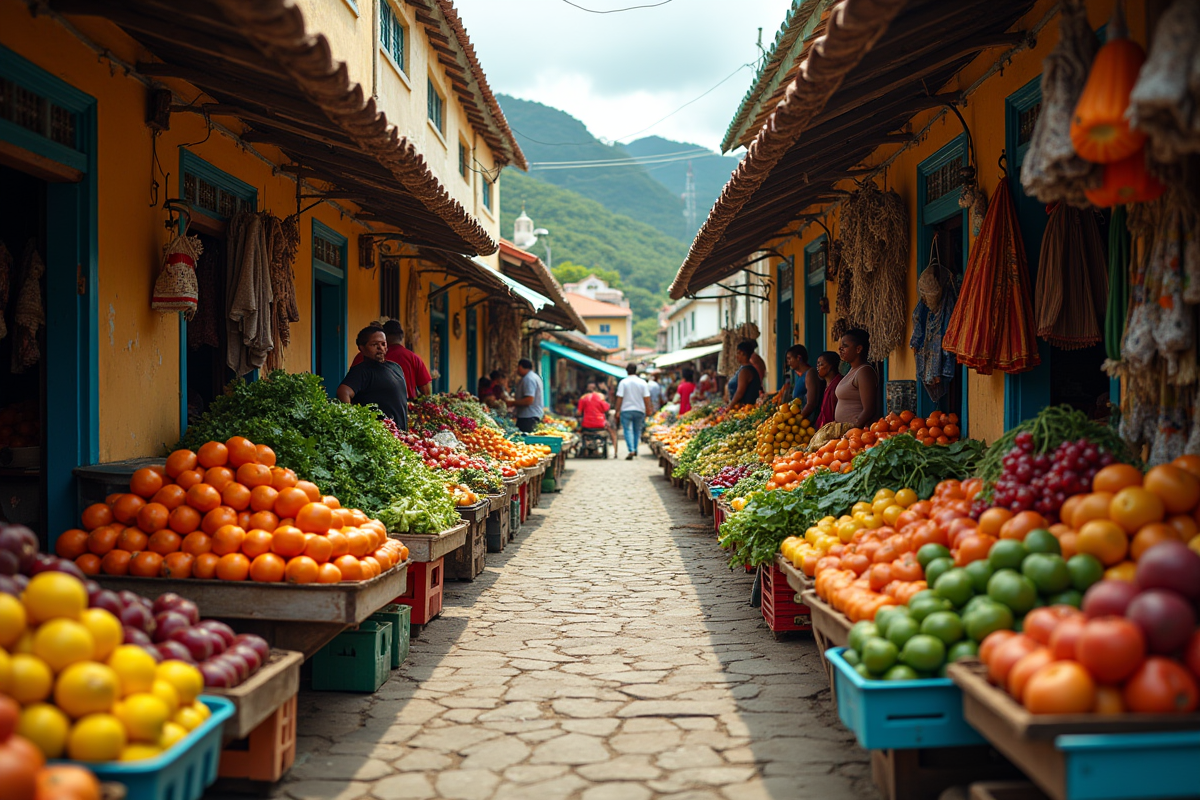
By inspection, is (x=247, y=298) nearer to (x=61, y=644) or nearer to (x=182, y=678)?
(x=182, y=678)

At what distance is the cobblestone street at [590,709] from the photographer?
379 centimetres

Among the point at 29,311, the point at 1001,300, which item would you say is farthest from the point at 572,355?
→ the point at 29,311

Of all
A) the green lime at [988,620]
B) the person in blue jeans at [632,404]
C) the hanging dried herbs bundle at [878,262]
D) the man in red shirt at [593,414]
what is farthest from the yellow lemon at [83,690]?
the man in red shirt at [593,414]

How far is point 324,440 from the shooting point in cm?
585

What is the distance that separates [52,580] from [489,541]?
707 cm

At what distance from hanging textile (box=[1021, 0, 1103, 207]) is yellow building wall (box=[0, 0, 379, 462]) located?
447 cm

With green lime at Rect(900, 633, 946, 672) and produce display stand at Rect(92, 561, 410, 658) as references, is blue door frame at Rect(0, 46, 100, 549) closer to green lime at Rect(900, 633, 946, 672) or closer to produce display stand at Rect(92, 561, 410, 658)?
produce display stand at Rect(92, 561, 410, 658)

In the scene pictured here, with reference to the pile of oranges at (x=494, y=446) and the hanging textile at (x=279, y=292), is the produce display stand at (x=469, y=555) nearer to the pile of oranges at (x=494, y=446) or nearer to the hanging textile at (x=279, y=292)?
the hanging textile at (x=279, y=292)

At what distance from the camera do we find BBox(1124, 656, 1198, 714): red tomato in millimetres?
2523

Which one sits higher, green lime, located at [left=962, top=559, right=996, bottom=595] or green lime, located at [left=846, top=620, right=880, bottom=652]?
green lime, located at [left=962, top=559, right=996, bottom=595]

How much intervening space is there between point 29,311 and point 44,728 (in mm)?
3350

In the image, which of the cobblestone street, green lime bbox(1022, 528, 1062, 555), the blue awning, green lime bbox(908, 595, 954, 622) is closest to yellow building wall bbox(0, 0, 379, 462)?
the cobblestone street

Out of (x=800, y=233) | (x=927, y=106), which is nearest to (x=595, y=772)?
(x=927, y=106)

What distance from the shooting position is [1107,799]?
250cm
